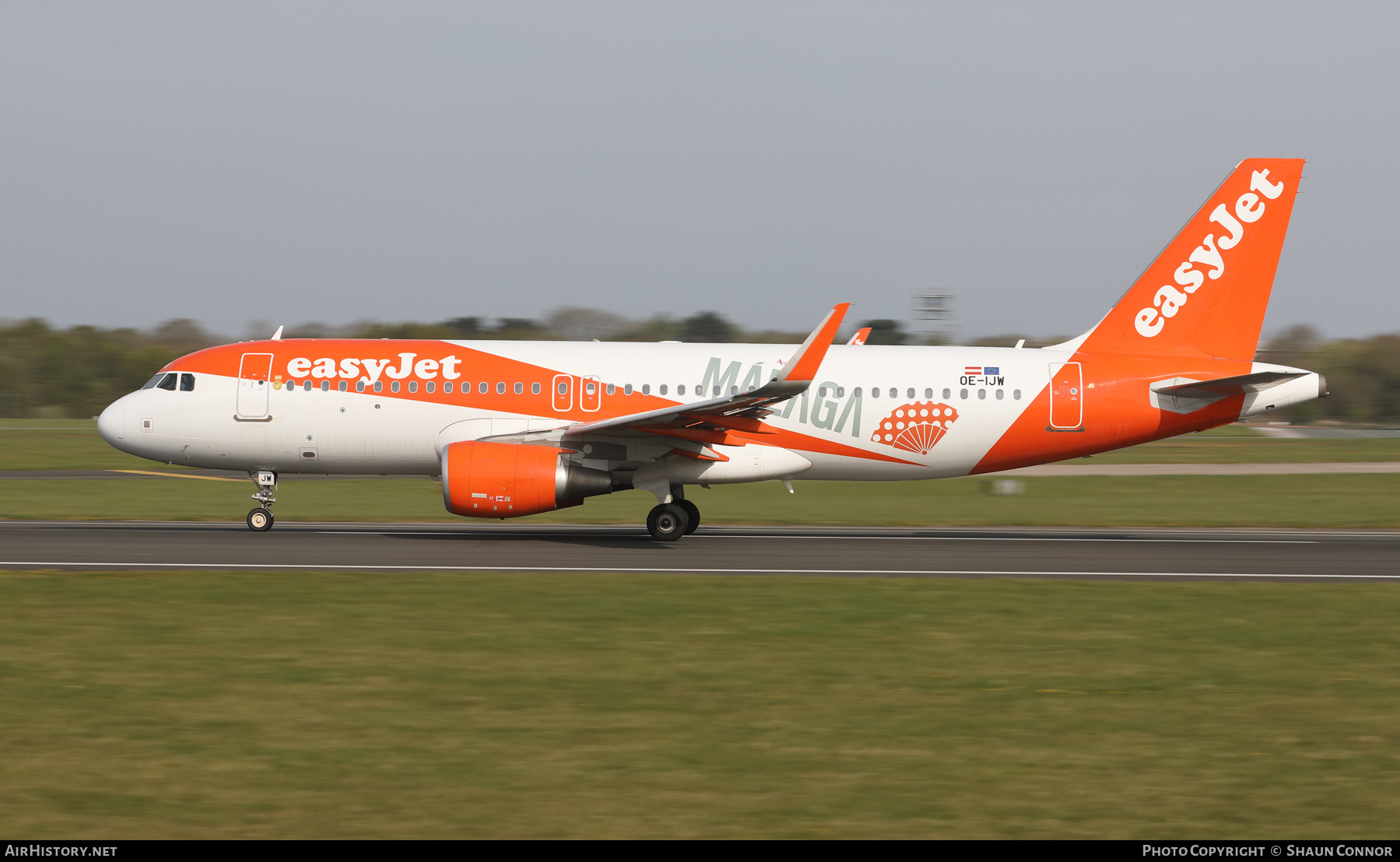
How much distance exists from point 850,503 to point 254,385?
14369mm

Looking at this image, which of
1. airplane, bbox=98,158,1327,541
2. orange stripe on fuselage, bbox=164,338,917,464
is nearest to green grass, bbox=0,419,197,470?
orange stripe on fuselage, bbox=164,338,917,464

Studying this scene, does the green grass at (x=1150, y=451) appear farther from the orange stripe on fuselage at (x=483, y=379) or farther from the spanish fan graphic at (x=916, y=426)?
the spanish fan graphic at (x=916, y=426)

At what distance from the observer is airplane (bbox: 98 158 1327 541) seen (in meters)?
22.1

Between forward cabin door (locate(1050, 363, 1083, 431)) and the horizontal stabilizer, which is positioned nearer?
the horizontal stabilizer

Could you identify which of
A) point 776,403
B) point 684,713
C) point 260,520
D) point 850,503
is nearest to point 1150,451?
point 850,503

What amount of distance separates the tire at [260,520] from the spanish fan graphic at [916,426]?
11037 millimetres

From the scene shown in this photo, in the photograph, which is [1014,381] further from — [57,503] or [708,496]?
[57,503]

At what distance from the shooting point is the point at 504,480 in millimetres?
20203

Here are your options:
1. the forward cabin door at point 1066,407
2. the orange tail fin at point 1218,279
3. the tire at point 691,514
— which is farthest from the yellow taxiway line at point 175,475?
the orange tail fin at point 1218,279

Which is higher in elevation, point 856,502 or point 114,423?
point 114,423

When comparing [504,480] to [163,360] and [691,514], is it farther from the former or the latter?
[163,360]

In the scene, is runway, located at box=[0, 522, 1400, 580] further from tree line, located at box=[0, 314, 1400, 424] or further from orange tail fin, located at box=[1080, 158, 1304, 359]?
tree line, located at box=[0, 314, 1400, 424]

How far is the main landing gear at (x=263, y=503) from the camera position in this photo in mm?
22266

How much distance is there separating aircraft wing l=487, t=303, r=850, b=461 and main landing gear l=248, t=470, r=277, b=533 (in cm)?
441
